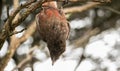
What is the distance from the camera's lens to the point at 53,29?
1030 millimetres

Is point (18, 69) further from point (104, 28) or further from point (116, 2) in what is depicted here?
point (116, 2)

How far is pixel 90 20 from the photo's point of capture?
4.03 metres

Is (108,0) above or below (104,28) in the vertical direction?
above

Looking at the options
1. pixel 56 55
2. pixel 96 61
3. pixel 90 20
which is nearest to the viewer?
pixel 56 55

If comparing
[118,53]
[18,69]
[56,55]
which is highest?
[56,55]

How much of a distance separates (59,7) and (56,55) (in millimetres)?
143

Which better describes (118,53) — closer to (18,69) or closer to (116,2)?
(116,2)

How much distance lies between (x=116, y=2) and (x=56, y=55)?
321 centimetres

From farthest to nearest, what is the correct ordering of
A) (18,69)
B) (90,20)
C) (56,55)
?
1. (90,20)
2. (18,69)
3. (56,55)

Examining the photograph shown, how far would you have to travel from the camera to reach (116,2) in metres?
4.15

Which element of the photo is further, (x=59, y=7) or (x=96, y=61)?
(x=96, y=61)

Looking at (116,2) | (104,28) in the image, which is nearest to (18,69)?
(104,28)

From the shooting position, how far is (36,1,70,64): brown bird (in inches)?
40.1

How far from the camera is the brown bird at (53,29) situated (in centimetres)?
102
